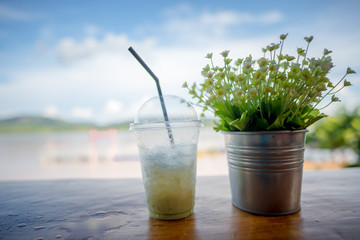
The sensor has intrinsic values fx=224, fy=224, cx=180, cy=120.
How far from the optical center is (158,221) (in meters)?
0.60

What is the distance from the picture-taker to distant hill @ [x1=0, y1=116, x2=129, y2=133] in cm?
2014

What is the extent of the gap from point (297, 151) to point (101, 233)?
0.53 m

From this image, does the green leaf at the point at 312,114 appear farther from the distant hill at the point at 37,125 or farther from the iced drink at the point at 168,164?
the distant hill at the point at 37,125

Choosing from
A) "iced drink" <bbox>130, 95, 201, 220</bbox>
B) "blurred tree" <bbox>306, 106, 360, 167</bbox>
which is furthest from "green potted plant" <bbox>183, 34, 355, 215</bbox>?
"blurred tree" <bbox>306, 106, 360, 167</bbox>

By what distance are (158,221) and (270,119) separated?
1.31 ft

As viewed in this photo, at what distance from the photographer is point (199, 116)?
0.69 meters

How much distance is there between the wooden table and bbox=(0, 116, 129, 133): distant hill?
18.6 m

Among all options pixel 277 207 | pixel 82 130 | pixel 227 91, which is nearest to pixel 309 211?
pixel 277 207

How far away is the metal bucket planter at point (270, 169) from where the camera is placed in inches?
22.3

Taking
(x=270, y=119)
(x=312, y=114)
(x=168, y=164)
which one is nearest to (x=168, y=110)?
(x=168, y=164)

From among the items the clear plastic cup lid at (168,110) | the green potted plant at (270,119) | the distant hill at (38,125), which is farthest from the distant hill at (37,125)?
the green potted plant at (270,119)

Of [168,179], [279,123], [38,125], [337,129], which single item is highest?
[38,125]

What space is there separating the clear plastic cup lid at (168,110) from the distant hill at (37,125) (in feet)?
61.7

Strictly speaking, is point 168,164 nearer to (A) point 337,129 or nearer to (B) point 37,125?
(A) point 337,129
